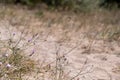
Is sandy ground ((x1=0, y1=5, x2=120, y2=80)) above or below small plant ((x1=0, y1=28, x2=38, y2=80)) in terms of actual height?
below

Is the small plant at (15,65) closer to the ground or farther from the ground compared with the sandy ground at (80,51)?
farther from the ground

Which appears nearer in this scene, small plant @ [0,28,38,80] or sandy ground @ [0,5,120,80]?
small plant @ [0,28,38,80]

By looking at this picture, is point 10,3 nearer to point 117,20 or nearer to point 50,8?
point 50,8

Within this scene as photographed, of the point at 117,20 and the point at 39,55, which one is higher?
the point at 39,55

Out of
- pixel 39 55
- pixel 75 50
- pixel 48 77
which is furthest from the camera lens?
pixel 75 50

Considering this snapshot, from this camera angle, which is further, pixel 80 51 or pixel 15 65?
pixel 80 51

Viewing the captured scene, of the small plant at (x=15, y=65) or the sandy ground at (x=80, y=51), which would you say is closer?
the small plant at (x=15, y=65)

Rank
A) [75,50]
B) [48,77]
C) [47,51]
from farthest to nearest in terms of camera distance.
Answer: [75,50]
[47,51]
[48,77]

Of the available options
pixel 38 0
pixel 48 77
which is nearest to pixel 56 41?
pixel 48 77

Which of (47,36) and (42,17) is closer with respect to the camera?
(47,36)

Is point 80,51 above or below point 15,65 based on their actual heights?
below

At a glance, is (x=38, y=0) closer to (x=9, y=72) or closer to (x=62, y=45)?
(x=62, y=45)

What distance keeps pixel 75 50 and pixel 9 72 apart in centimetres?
201

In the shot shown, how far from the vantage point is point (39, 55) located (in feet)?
16.2
